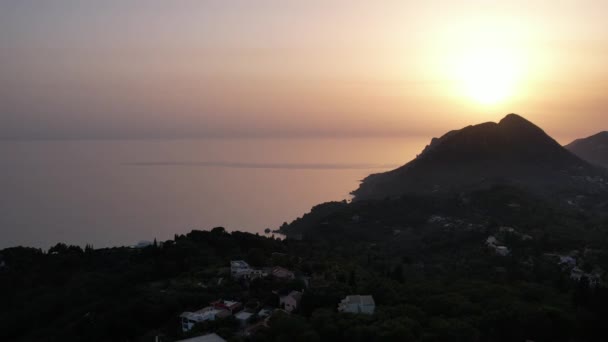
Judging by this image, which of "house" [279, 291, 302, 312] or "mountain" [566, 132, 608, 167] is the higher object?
"mountain" [566, 132, 608, 167]

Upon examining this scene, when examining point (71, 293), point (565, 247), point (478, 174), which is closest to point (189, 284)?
point (71, 293)

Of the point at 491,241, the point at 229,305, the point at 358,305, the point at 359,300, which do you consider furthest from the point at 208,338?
the point at 491,241

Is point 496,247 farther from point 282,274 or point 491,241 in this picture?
point 282,274

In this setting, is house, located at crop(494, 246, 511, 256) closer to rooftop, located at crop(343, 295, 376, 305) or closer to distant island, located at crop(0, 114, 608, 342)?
distant island, located at crop(0, 114, 608, 342)

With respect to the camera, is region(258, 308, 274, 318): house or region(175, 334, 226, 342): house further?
region(258, 308, 274, 318): house

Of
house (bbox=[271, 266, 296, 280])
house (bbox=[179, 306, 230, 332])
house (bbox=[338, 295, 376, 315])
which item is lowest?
house (bbox=[179, 306, 230, 332])

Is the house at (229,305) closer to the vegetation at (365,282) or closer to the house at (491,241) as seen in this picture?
the vegetation at (365,282)

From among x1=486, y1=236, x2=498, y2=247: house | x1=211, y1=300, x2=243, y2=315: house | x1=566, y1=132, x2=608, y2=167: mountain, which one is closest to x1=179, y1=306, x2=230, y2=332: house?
x1=211, y1=300, x2=243, y2=315: house

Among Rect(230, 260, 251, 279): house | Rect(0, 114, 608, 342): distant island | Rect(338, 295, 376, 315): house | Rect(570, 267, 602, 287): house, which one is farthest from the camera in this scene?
Rect(570, 267, 602, 287): house
